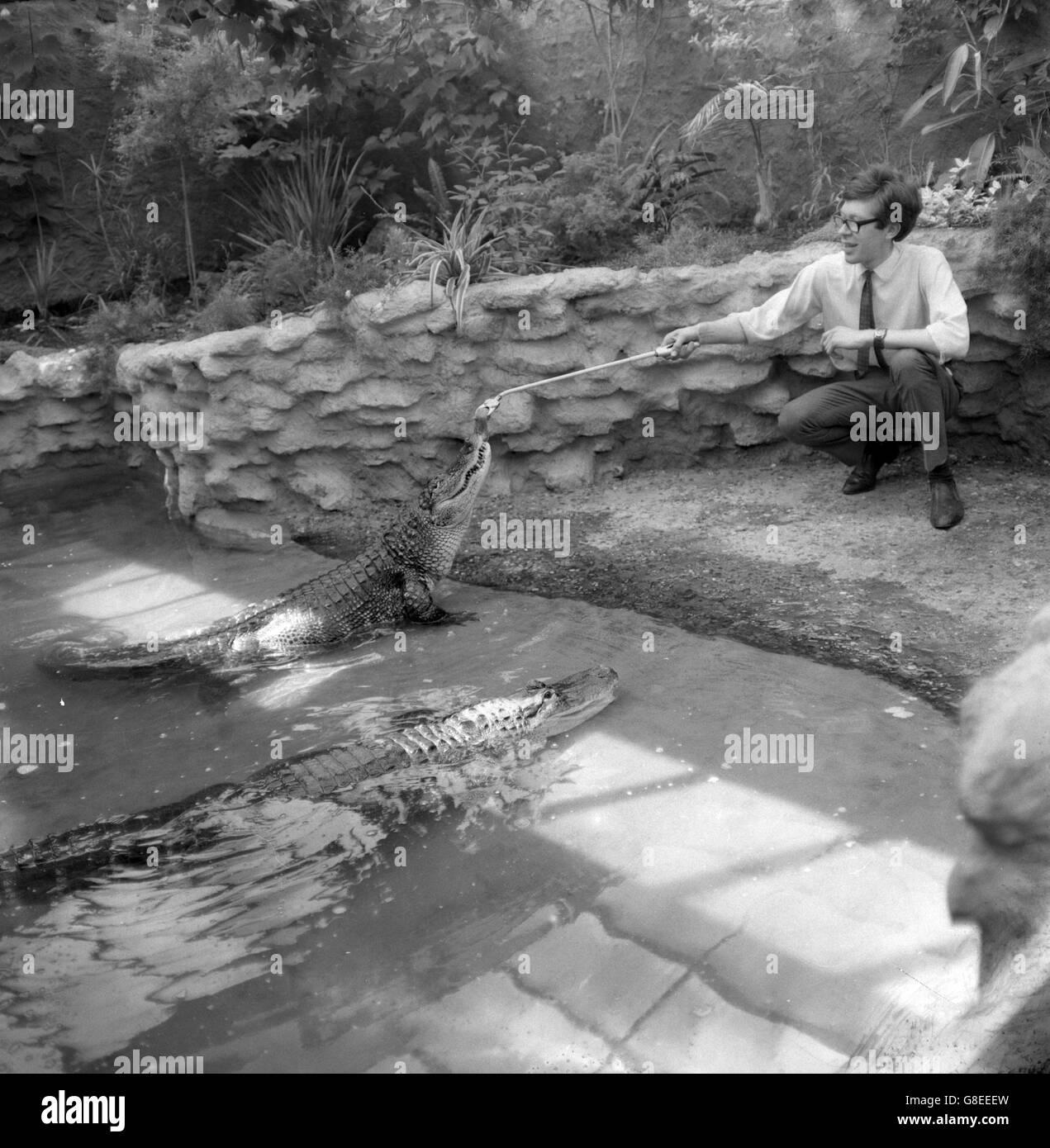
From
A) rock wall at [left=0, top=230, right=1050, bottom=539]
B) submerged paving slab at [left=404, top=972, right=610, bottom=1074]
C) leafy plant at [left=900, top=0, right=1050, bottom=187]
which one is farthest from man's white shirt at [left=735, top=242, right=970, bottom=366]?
submerged paving slab at [left=404, top=972, right=610, bottom=1074]

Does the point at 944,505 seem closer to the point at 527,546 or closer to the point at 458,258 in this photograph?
the point at 527,546

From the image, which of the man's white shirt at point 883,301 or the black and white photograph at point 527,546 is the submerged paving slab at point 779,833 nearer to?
the black and white photograph at point 527,546

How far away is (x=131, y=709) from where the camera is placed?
4250mm

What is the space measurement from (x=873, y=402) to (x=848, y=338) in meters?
0.42

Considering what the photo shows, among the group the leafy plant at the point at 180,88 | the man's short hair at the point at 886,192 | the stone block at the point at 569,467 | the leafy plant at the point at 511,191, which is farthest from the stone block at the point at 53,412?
the man's short hair at the point at 886,192

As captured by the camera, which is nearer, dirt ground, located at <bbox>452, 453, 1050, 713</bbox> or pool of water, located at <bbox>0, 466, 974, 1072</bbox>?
pool of water, located at <bbox>0, 466, 974, 1072</bbox>

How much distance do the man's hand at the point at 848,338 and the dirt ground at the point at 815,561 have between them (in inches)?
32.6

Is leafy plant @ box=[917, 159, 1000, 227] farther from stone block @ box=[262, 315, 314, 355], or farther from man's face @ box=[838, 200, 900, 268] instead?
stone block @ box=[262, 315, 314, 355]

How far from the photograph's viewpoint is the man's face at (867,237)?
4699 mm

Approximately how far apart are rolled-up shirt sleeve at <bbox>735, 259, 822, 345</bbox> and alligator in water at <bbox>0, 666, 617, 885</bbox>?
2.07m

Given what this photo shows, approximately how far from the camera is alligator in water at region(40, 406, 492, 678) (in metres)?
4.60

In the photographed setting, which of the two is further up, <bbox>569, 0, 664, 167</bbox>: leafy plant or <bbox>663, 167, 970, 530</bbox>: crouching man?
<bbox>569, 0, 664, 167</bbox>: leafy plant
